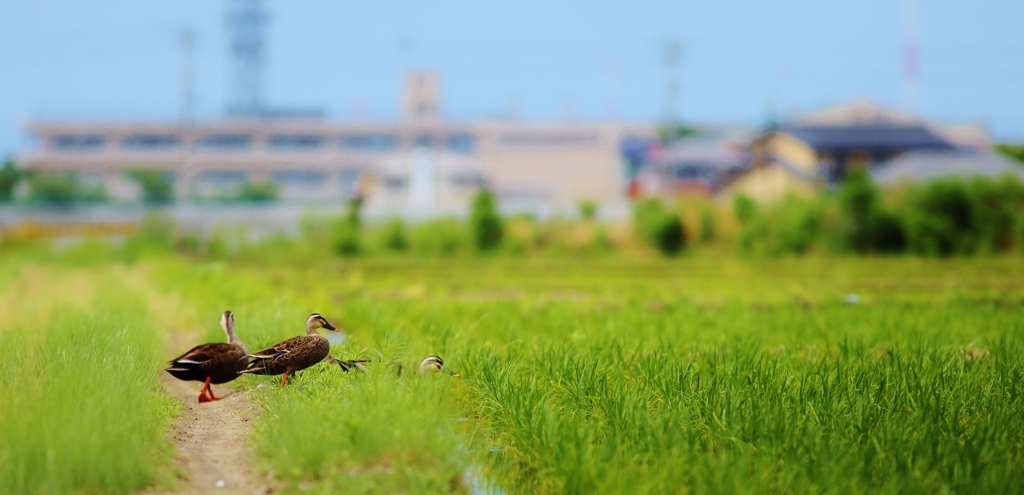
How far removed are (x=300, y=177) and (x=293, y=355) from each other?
173 ft

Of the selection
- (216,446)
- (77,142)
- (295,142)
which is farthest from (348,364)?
(77,142)

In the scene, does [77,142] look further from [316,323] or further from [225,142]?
[316,323]

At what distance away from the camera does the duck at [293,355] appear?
6.03 m

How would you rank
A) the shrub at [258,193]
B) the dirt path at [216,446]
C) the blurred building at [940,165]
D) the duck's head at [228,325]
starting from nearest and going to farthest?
the dirt path at [216,446], the duck's head at [228,325], the blurred building at [940,165], the shrub at [258,193]

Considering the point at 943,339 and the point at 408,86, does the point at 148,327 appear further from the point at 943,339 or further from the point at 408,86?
the point at 408,86

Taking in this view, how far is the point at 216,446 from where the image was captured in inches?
213

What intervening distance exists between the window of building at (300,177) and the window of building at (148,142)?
5.49m

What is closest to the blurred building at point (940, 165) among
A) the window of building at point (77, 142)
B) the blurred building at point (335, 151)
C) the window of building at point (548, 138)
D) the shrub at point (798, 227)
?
the shrub at point (798, 227)

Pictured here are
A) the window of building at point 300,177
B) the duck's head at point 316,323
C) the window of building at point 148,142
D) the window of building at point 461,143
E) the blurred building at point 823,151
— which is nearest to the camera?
the duck's head at point 316,323

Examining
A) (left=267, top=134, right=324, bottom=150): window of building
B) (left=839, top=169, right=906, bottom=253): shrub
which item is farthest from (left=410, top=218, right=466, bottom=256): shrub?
(left=267, top=134, right=324, bottom=150): window of building

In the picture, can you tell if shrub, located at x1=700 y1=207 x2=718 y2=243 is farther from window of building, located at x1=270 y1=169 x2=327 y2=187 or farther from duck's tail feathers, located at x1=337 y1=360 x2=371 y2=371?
window of building, located at x1=270 y1=169 x2=327 y2=187

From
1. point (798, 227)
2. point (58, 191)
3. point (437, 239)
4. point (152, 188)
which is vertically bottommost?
point (152, 188)

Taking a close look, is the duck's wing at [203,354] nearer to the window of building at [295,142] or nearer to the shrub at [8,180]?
the shrub at [8,180]

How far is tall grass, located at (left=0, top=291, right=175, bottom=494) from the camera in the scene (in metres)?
4.27
